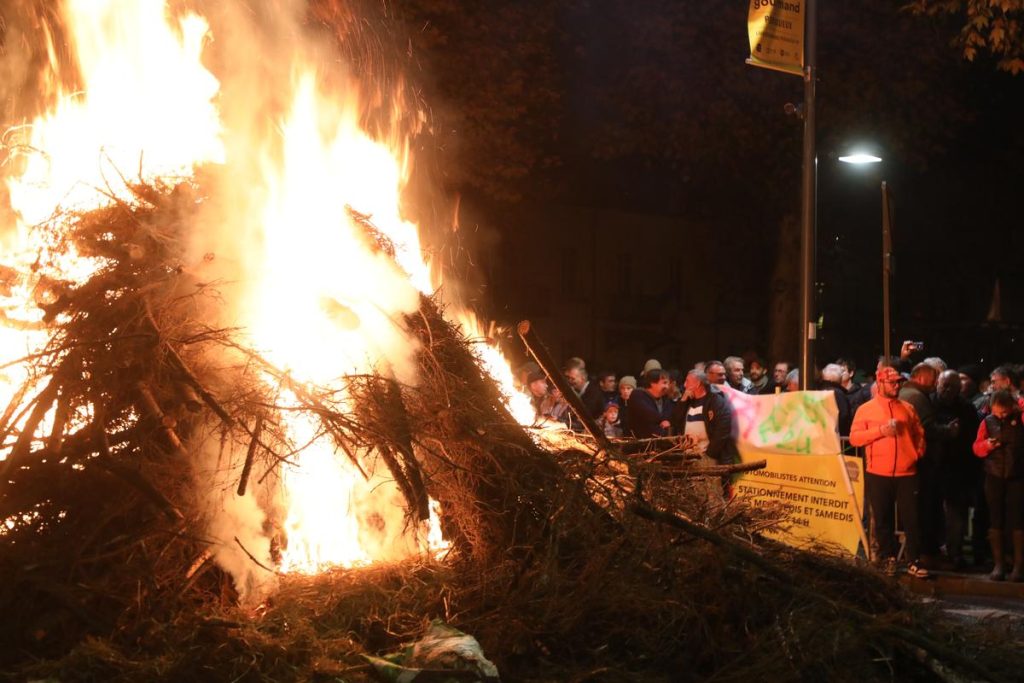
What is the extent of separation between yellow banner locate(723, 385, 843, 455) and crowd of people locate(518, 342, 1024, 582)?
0.46 feet

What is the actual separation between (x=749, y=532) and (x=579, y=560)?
1.21 meters

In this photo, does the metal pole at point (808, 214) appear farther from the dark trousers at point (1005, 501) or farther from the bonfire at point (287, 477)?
the bonfire at point (287, 477)

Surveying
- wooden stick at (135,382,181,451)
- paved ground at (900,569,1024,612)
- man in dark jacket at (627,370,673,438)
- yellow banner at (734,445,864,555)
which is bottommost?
paved ground at (900,569,1024,612)

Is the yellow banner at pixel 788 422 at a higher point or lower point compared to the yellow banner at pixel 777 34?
lower

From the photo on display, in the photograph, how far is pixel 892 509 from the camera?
11148mm

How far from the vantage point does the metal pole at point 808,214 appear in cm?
1287

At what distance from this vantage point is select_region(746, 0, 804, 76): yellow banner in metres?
12.7

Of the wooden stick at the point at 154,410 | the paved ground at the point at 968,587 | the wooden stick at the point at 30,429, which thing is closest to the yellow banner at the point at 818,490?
the paved ground at the point at 968,587

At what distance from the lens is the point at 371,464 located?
7453mm

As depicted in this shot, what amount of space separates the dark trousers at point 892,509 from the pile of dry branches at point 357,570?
154 inches

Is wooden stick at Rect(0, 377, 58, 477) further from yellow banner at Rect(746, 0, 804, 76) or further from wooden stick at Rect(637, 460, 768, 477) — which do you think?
yellow banner at Rect(746, 0, 804, 76)

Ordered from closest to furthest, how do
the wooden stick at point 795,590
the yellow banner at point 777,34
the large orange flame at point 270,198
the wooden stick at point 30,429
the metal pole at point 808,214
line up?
the wooden stick at point 795,590 < the wooden stick at point 30,429 < the large orange flame at point 270,198 < the yellow banner at point 777,34 < the metal pole at point 808,214

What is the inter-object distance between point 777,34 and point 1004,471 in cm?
494

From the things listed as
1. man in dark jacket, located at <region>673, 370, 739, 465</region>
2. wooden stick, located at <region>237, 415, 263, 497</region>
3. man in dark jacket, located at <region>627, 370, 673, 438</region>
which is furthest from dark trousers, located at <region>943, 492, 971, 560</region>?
wooden stick, located at <region>237, 415, 263, 497</region>
